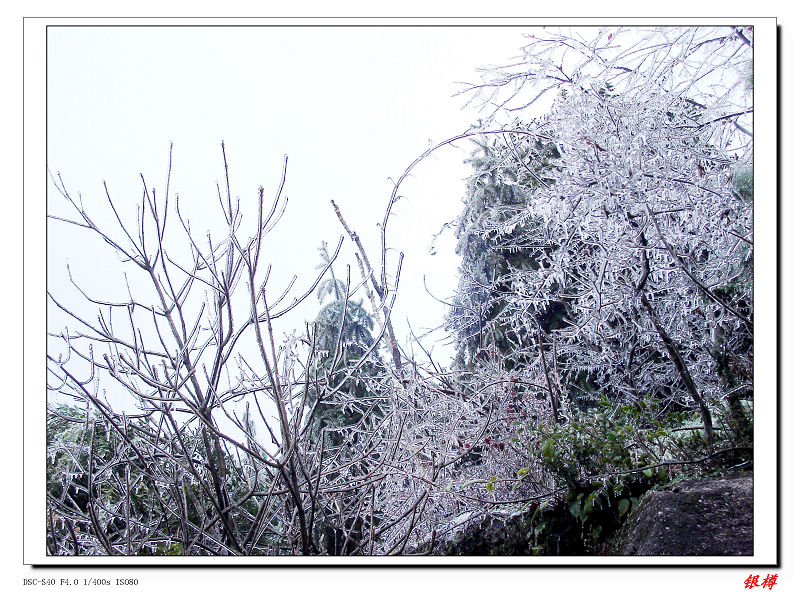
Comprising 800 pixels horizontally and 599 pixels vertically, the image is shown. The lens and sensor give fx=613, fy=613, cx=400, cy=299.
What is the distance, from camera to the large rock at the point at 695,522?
2348mm

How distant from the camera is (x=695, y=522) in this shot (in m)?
2.39

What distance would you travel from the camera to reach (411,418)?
3.01 metres

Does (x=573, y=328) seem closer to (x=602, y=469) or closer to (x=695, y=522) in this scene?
(x=602, y=469)

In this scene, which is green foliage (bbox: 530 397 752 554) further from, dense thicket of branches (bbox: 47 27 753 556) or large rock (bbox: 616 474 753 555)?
large rock (bbox: 616 474 753 555)

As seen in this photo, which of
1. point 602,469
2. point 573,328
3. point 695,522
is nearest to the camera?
point 695,522

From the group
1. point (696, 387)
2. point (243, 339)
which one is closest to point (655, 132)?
point (696, 387)

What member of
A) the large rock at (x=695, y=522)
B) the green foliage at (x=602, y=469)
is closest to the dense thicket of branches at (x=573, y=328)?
the green foliage at (x=602, y=469)

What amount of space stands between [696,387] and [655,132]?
4.10ft

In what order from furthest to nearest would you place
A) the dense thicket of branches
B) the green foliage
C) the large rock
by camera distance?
the green foliage, the dense thicket of branches, the large rock

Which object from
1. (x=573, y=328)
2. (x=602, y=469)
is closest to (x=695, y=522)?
(x=602, y=469)

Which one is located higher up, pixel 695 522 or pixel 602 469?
pixel 602 469

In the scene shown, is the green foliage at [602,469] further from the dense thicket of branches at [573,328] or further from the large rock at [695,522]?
the large rock at [695,522]

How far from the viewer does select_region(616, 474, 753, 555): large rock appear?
2348 millimetres

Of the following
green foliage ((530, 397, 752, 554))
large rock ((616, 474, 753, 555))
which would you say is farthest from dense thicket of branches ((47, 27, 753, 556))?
large rock ((616, 474, 753, 555))
